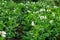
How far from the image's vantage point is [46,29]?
10.6 ft

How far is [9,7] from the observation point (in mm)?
4164

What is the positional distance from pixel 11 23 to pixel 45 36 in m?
0.53

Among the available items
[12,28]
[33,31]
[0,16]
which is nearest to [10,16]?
[0,16]

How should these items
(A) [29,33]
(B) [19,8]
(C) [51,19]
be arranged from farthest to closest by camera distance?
(B) [19,8] → (C) [51,19] → (A) [29,33]

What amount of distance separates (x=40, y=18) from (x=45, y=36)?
421 mm

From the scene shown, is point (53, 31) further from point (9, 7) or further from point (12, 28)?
point (9, 7)

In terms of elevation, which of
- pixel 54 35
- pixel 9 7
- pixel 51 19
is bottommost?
pixel 54 35

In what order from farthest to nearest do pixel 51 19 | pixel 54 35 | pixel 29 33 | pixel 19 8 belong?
pixel 19 8 → pixel 51 19 → pixel 54 35 → pixel 29 33

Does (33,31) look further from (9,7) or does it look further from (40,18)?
(9,7)

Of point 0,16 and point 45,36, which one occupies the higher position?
point 0,16

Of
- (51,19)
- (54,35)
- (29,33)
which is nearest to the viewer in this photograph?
(29,33)

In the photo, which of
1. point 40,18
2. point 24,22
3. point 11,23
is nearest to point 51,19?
point 40,18

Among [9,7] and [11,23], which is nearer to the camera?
[11,23]

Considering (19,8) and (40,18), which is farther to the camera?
(19,8)
